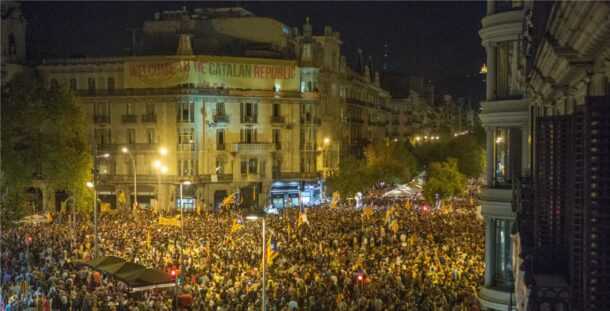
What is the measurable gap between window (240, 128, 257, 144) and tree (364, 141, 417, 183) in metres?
12.2

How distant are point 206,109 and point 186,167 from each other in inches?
216

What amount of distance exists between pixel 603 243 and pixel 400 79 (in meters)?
138

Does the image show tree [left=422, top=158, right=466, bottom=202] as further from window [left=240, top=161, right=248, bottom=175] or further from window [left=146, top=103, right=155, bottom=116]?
window [left=146, top=103, right=155, bottom=116]

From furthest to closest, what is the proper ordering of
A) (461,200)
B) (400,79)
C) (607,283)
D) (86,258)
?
(400,79)
(461,200)
(86,258)
(607,283)

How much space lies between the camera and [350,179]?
67562 millimetres

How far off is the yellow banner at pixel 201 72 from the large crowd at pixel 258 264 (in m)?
23.7

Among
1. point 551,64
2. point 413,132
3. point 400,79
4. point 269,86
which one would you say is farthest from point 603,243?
point 400,79

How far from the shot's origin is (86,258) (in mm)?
30422

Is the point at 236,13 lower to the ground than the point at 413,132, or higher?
higher

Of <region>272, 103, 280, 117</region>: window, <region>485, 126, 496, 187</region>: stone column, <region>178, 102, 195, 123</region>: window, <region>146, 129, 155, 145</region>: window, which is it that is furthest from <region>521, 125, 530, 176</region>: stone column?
<region>272, 103, 280, 117</region>: window

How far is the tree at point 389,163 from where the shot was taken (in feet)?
250

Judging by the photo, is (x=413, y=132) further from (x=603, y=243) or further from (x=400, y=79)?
(x=603, y=243)

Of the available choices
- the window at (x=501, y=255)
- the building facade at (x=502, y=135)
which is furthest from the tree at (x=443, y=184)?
the window at (x=501, y=255)

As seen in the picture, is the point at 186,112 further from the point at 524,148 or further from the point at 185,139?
the point at 524,148
